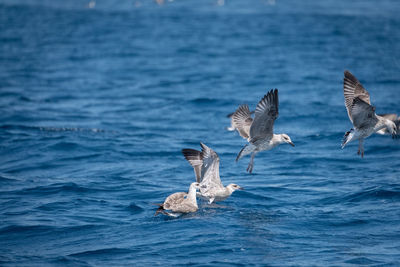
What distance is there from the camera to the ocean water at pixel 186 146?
33.3 ft

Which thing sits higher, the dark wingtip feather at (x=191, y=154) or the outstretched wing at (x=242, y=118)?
the outstretched wing at (x=242, y=118)

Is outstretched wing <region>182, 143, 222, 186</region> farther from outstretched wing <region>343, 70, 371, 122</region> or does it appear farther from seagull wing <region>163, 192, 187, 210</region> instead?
outstretched wing <region>343, 70, 371, 122</region>

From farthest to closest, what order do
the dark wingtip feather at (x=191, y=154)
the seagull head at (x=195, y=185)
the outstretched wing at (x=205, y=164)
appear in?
the dark wingtip feather at (x=191, y=154) → the seagull head at (x=195, y=185) → the outstretched wing at (x=205, y=164)

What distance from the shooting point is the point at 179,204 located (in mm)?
11297

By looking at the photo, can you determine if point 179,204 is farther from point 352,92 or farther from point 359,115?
point 352,92

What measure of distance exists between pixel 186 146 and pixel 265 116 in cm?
604

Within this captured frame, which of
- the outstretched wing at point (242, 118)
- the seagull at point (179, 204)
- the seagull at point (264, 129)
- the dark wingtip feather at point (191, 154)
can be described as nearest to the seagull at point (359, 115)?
the seagull at point (264, 129)

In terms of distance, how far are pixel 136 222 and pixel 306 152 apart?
24.9 ft

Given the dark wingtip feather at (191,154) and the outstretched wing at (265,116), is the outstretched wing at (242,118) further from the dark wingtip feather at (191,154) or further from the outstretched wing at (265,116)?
the dark wingtip feather at (191,154)

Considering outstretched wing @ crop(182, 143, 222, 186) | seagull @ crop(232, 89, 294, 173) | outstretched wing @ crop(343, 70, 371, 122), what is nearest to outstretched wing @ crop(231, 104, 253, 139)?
seagull @ crop(232, 89, 294, 173)

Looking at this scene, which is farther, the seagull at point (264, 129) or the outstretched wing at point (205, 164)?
the outstretched wing at point (205, 164)

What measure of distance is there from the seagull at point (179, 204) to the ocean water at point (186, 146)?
0.62ft

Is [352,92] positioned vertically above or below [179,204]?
above

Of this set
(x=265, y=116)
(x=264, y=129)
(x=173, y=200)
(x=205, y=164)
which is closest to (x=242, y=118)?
(x=264, y=129)
